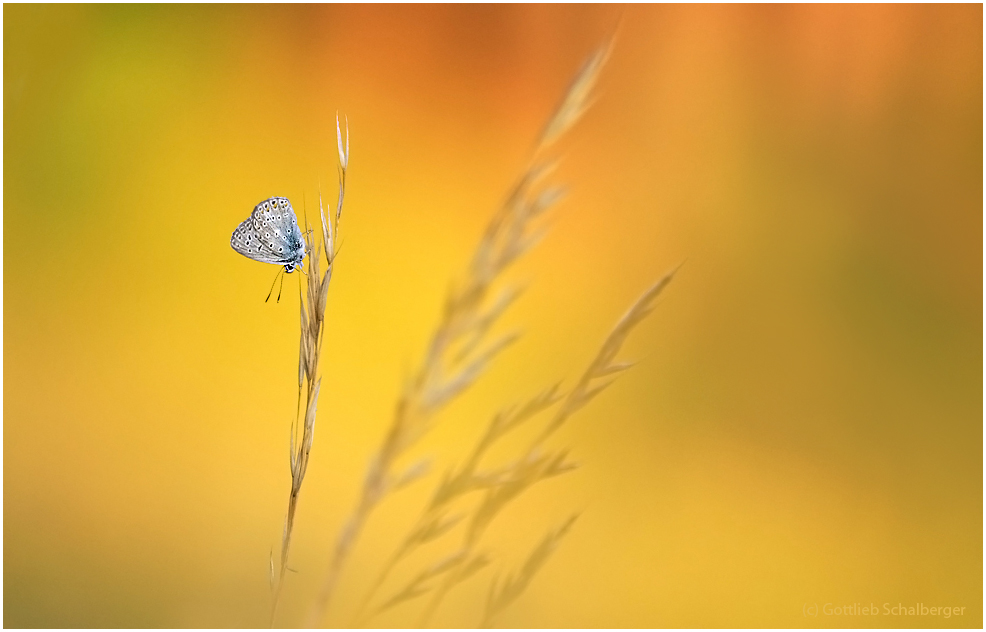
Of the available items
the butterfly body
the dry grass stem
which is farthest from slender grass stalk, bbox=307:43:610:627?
the butterfly body

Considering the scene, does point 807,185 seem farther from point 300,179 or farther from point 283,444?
point 283,444

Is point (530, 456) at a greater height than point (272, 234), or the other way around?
point (272, 234)

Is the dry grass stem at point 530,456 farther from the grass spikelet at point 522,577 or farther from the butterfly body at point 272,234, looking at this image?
the butterfly body at point 272,234

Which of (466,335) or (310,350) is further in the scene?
(310,350)

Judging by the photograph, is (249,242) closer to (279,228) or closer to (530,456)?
(279,228)

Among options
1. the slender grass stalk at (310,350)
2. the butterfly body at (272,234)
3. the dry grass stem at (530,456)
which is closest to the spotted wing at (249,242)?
the butterfly body at (272,234)

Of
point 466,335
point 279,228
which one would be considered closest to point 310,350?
point 466,335

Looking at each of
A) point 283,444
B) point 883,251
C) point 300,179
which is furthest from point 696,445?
point 300,179
